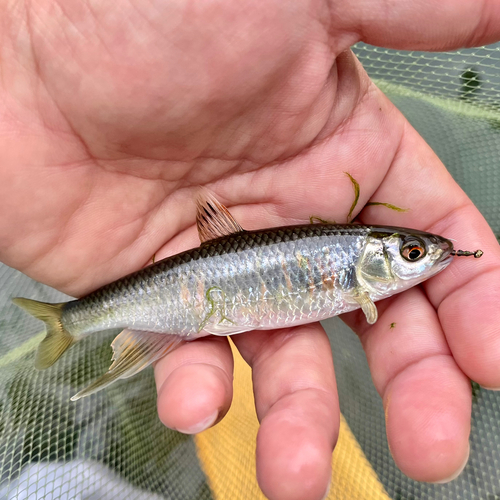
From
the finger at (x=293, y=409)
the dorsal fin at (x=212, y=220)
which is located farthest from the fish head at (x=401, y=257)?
the dorsal fin at (x=212, y=220)

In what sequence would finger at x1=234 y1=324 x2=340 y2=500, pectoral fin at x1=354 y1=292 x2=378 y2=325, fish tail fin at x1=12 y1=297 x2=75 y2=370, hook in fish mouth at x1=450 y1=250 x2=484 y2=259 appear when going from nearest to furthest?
finger at x1=234 y1=324 x2=340 y2=500 → hook in fish mouth at x1=450 y1=250 x2=484 y2=259 → pectoral fin at x1=354 y1=292 x2=378 y2=325 → fish tail fin at x1=12 y1=297 x2=75 y2=370

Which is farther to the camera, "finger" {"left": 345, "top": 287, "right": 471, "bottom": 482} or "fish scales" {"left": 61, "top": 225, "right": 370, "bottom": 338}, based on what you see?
"fish scales" {"left": 61, "top": 225, "right": 370, "bottom": 338}

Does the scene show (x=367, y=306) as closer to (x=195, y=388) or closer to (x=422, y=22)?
(x=195, y=388)

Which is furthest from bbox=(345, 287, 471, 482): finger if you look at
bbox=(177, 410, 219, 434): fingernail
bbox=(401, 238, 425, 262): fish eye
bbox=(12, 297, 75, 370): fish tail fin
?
bbox=(12, 297, 75, 370): fish tail fin

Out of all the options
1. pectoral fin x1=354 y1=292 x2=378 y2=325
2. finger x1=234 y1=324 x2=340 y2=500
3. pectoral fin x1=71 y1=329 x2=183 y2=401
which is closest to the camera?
finger x1=234 y1=324 x2=340 y2=500

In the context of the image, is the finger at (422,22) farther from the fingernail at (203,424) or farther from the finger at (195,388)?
the fingernail at (203,424)

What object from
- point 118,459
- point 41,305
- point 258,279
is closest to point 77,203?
point 41,305

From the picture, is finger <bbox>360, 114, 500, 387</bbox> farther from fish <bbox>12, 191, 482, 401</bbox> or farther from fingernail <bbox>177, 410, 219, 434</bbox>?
fingernail <bbox>177, 410, 219, 434</bbox>

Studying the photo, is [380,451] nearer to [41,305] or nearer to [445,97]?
[41,305]
